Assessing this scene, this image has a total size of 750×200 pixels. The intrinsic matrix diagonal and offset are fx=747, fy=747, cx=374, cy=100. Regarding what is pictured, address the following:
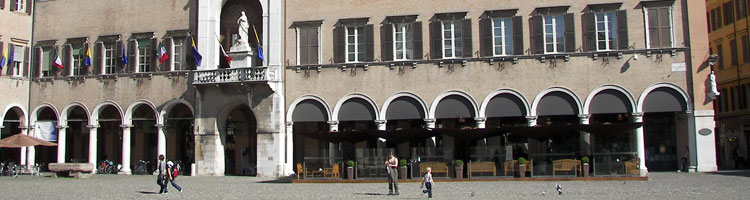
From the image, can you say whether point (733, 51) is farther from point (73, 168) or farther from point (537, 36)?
point (73, 168)

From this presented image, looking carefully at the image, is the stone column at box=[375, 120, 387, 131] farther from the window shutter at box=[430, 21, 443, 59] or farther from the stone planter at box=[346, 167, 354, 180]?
the stone planter at box=[346, 167, 354, 180]

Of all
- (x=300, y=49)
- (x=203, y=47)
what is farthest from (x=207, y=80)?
(x=300, y=49)

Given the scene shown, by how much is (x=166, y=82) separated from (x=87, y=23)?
615 centimetres

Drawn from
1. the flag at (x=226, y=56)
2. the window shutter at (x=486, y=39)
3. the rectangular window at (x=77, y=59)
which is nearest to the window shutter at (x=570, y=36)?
the window shutter at (x=486, y=39)

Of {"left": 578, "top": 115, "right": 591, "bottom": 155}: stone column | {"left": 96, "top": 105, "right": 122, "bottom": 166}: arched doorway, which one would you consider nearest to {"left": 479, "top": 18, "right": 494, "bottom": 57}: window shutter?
{"left": 578, "top": 115, "right": 591, "bottom": 155}: stone column

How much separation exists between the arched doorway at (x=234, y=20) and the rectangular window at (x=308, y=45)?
305cm

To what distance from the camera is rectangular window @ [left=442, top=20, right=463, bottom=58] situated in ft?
111

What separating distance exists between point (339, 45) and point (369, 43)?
1.46 meters

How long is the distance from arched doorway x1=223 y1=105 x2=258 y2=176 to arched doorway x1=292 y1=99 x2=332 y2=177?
290 cm

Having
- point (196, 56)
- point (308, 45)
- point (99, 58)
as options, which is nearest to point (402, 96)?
point (308, 45)

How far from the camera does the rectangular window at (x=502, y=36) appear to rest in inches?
1307

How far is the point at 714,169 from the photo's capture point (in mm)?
31281

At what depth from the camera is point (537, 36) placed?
32.8 meters

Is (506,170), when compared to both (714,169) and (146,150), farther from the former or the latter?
(146,150)
